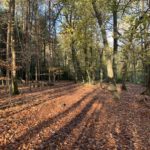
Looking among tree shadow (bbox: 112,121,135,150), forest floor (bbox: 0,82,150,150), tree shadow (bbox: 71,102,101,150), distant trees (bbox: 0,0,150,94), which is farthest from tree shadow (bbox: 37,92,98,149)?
distant trees (bbox: 0,0,150,94)

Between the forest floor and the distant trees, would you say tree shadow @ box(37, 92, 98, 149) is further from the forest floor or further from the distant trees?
the distant trees

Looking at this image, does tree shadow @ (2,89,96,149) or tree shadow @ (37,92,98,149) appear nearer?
tree shadow @ (2,89,96,149)

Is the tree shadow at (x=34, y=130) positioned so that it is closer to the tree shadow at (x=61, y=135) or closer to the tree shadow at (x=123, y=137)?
the tree shadow at (x=61, y=135)

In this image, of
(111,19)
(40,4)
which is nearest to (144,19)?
(111,19)

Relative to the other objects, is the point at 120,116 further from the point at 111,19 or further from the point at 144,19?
the point at 111,19

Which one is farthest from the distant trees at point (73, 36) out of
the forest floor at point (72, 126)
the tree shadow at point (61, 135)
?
the tree shadow at point (61, 135)

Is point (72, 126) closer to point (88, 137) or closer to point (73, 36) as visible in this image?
point (88, 137)

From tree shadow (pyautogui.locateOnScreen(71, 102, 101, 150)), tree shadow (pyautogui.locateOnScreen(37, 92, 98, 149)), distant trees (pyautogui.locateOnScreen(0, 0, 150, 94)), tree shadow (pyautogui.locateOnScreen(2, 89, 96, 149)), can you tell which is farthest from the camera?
distant trees (pyautogui.locateOnScreen(0, 0, 150, 94))

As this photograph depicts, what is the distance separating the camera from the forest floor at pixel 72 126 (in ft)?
31.3

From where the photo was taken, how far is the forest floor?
9539mm

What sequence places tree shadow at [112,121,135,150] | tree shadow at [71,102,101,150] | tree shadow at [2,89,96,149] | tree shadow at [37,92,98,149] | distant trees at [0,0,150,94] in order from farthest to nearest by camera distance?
distant trees at [0,0,150,94] → tree shadow at [112,121,135,150] → tree shadow at [71,102,101,150] → tree shadow at [37,92,98,149] → tree shadow at [2,89,96,149]

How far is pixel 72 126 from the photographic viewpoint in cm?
1194

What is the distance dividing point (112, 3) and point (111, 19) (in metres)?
7.64

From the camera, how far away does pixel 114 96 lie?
67.7 ft
